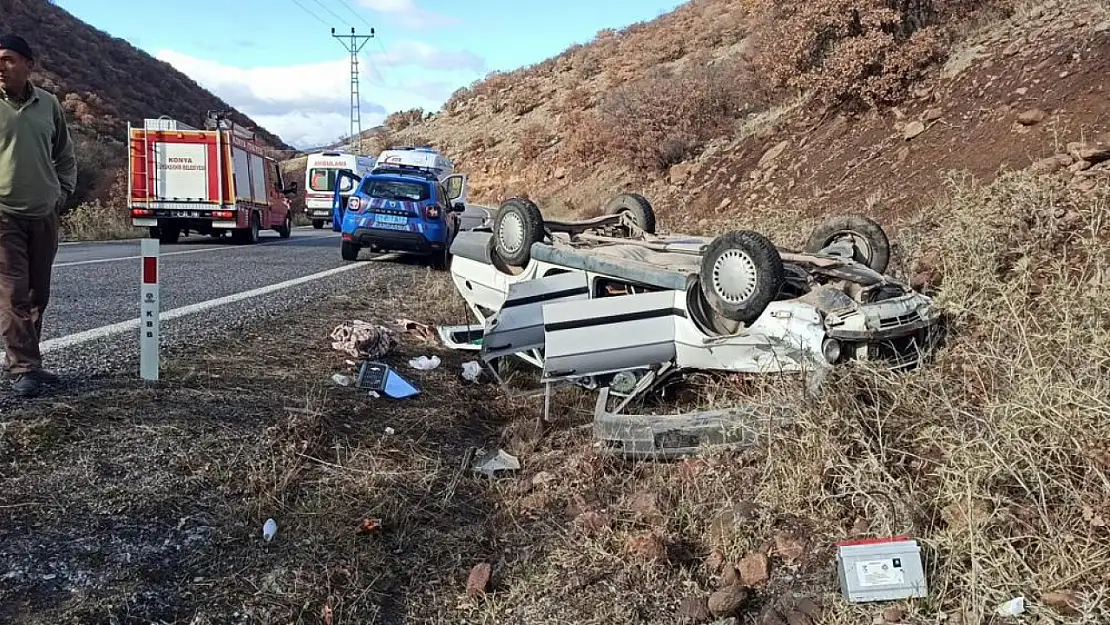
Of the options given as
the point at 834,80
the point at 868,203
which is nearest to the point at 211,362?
the point at 868,203

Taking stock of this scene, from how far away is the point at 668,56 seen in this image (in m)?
30.2

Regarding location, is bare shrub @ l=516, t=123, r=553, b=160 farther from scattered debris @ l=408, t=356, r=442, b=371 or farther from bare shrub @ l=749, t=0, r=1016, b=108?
scattered debris @ l=408, t=356, r=442, b=371

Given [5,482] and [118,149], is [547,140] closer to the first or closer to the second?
[118,149]

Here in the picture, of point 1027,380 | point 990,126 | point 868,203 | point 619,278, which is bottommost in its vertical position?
point 1027,380

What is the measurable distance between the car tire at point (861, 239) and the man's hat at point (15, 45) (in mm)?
5006

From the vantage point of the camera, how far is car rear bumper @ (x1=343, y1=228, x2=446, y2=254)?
Result: 1210 cm

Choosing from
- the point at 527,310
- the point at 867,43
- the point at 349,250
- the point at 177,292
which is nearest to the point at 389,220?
the point at 349,250

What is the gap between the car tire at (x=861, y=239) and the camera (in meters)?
5.64

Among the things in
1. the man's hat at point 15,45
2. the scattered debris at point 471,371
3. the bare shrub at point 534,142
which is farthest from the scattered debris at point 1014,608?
the bare shrub at point 534,142

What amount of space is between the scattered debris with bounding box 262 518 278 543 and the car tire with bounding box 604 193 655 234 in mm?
4474

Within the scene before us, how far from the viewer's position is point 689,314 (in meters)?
4.61

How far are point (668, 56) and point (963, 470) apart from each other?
29.2 m

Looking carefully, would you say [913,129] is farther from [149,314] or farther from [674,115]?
A: [149,314]

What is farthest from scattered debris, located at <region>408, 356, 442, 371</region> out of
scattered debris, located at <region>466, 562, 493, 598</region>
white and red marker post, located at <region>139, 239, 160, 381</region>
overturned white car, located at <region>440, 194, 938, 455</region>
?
scattered debris, located at <region>466, 562, 493, 598</region>
